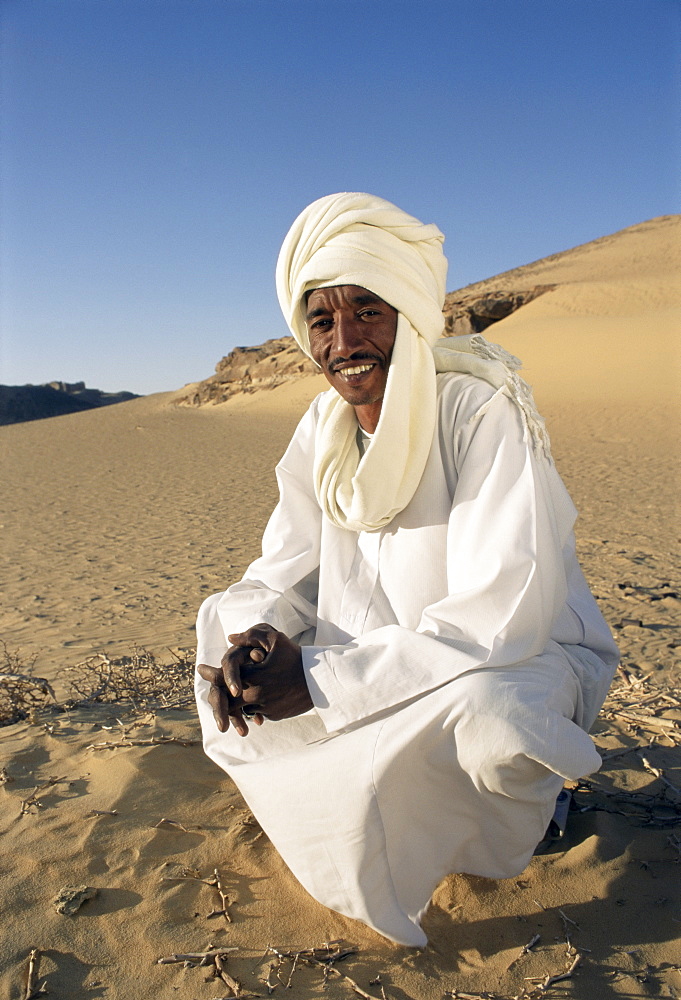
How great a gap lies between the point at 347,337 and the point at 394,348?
16 centimetres

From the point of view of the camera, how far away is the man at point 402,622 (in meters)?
1.86

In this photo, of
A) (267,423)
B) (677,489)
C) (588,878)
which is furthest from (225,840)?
(267,423)

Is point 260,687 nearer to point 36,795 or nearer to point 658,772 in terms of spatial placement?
point 36,795

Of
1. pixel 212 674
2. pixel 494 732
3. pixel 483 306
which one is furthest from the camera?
pixel 483 306

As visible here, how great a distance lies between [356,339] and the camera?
2.29 metres

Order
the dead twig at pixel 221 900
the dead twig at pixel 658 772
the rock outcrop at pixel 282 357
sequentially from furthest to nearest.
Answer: the rock outcrop at pixel 282 357
the dead twig at pixel 658 772
the dead twig at pixel 221 900

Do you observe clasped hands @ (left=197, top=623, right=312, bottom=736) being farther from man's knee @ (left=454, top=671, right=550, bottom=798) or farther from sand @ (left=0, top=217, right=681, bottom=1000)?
man's knee @ (left=454, top=671, right=550, bottom=798)

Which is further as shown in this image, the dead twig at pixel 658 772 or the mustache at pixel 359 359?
the dead twig at pixel 658 772

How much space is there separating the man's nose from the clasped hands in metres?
0.86

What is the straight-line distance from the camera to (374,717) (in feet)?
6.37

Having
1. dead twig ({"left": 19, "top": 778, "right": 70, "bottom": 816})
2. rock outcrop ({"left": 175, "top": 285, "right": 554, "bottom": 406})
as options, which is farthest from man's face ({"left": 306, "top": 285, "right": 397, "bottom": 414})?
rock outcrop ({"left": 175, "top": 285, "right": 554, "bottom": 406})

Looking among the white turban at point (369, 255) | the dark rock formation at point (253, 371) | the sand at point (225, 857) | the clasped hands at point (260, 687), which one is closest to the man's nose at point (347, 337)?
the white turban at point (369, 255)

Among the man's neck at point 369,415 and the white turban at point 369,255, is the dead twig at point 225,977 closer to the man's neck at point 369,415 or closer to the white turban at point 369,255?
the man's neck at point 369,415

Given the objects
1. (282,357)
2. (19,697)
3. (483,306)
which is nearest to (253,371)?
(282,357)
